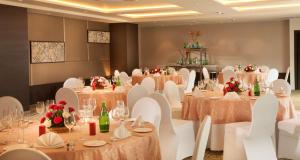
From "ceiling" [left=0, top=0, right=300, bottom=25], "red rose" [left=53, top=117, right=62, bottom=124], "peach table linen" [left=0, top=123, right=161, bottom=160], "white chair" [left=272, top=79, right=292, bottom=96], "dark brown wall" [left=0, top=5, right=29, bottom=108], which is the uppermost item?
"ceiling" [left=0, top=0, right=300, bottom=25]

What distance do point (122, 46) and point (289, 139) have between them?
32.9 ft

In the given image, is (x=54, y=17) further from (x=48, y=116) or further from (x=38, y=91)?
(x=48, y=116)

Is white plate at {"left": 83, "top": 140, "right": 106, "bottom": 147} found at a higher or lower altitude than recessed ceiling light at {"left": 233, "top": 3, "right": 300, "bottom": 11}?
lower

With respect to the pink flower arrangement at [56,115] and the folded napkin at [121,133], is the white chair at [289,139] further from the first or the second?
the pink flower arrangement at [56,115]

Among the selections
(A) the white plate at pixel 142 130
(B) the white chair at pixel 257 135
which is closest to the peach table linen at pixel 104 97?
(B) the white chair at pixel 257 135

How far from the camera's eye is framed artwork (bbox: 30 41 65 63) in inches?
421

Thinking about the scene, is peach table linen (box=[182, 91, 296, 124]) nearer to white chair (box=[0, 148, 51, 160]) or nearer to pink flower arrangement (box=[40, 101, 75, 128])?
pink flower arrangement (box=[40, 101, 75, 128])

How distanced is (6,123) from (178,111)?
3.82 meters

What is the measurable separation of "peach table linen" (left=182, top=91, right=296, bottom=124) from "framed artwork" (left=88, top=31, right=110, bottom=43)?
845 centimetres

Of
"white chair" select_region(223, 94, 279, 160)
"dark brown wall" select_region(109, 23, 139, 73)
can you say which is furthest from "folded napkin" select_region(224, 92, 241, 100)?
"dark brown wall" select_region(109, 23, 139, 73)

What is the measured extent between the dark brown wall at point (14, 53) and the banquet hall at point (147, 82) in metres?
0.03

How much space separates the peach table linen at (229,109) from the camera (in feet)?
17.3

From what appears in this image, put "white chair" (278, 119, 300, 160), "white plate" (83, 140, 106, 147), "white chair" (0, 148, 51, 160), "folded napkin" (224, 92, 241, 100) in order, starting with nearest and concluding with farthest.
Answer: "white chair" (0, 148, 51, 160)
"white plate" (83, 140, 106, 147)
"white chair" (278, 119, 300, 160)
"folded napkin" (224, 92, 241, 100)

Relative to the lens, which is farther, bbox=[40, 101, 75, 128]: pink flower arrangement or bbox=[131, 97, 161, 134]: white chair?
bbox=[131, 97, 161, 134]: white chair
